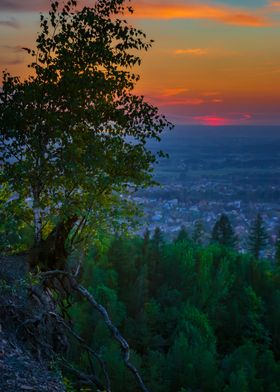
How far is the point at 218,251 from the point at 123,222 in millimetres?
46829

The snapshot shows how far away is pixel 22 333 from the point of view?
11.1 meters

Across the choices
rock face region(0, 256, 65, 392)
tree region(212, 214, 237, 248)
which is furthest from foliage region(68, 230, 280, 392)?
rock face region(0, 256, 65, 392)

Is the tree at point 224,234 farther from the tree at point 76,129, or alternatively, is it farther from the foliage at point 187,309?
the tree at point 76,129

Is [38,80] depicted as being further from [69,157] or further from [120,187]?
[120,187]

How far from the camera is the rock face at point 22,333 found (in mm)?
8812

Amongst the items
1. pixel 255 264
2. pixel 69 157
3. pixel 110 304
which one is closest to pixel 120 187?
pixel 69 157

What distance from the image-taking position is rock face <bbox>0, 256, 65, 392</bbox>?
8.81m

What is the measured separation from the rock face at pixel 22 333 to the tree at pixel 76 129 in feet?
5.36

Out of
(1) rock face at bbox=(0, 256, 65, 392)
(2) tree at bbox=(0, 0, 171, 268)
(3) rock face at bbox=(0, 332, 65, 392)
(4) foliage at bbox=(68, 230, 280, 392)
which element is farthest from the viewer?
(4) foliage at bbox=(68, 230, 280, 392)

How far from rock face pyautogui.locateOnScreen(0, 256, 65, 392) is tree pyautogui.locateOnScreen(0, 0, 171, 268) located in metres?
1.63

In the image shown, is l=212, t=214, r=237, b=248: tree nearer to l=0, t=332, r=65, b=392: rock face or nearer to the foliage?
the foliage

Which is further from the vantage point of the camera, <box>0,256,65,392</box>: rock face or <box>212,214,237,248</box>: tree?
<box>212,214,237,248</box>: tree

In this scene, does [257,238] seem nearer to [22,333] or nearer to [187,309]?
[187,309]

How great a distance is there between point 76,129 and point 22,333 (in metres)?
6.06
